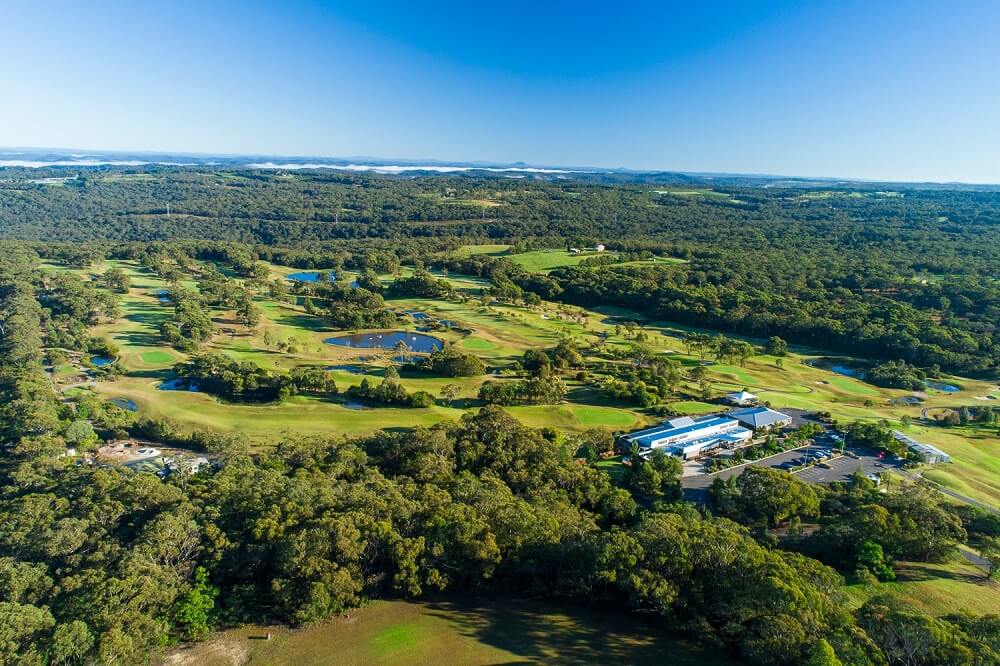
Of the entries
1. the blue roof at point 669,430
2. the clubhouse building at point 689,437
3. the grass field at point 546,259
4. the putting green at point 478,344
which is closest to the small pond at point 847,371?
the clubhouse building at point 689,437

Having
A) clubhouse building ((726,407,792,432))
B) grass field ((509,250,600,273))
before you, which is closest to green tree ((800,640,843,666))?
clubhouse building ((726,407,792,432))

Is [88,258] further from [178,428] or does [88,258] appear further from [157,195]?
[157,195]

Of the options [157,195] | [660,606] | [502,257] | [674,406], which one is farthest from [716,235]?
[157,195]

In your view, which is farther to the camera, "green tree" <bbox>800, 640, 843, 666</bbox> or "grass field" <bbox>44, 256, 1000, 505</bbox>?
"grass field" <bbox>44, 256, 1000, 505</bbox>

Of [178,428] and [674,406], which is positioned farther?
[674,406]

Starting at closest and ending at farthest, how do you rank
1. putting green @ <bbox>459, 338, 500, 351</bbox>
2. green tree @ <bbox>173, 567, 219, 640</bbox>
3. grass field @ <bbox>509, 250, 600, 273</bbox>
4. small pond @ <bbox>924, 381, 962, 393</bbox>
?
green tree @ <bbox>173, 567, 219, 640</bbox>
small pond @ <bbox>924, 381, 962, 393</bbox>
putting green @ <bbox>459, 338, 500, 351</bbox>
grass field @ <bbox>509, 250, 600, 273</bbox>

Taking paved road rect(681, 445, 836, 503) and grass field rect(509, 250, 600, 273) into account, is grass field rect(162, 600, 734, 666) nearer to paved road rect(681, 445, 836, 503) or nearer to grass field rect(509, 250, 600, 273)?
paved road rect(681, 445, 836, 503)
